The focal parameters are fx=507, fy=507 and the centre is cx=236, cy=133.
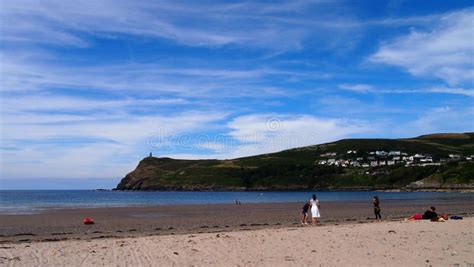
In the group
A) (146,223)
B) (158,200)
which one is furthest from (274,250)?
(158,200)

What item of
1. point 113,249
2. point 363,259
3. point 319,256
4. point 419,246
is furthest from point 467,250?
point 113,249

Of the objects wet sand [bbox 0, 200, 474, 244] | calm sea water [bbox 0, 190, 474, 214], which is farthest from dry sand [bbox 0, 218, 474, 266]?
calm sea water [bbox 0, 190, 474, 214]

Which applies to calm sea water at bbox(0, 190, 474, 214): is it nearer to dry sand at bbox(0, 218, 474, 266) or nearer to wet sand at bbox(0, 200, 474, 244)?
wet sand at bbox(0, 200, 474, 244)

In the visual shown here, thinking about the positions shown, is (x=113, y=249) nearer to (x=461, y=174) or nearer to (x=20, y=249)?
(x=20, y=249)

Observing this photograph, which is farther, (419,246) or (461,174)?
(461,174)

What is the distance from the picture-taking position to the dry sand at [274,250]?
15094mm

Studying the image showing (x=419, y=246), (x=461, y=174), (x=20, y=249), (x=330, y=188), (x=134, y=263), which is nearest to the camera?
(x=134, y=263)

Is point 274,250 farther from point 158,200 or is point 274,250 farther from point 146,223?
point 158,200

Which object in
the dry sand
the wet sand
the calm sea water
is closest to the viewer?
the dry sand

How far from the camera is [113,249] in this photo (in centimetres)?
1806

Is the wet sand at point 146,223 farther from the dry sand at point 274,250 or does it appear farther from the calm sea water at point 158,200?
the calm sea water at point 158,200

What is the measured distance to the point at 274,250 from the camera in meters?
17.4

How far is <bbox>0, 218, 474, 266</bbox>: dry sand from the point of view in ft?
49.5

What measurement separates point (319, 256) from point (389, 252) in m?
2.41
